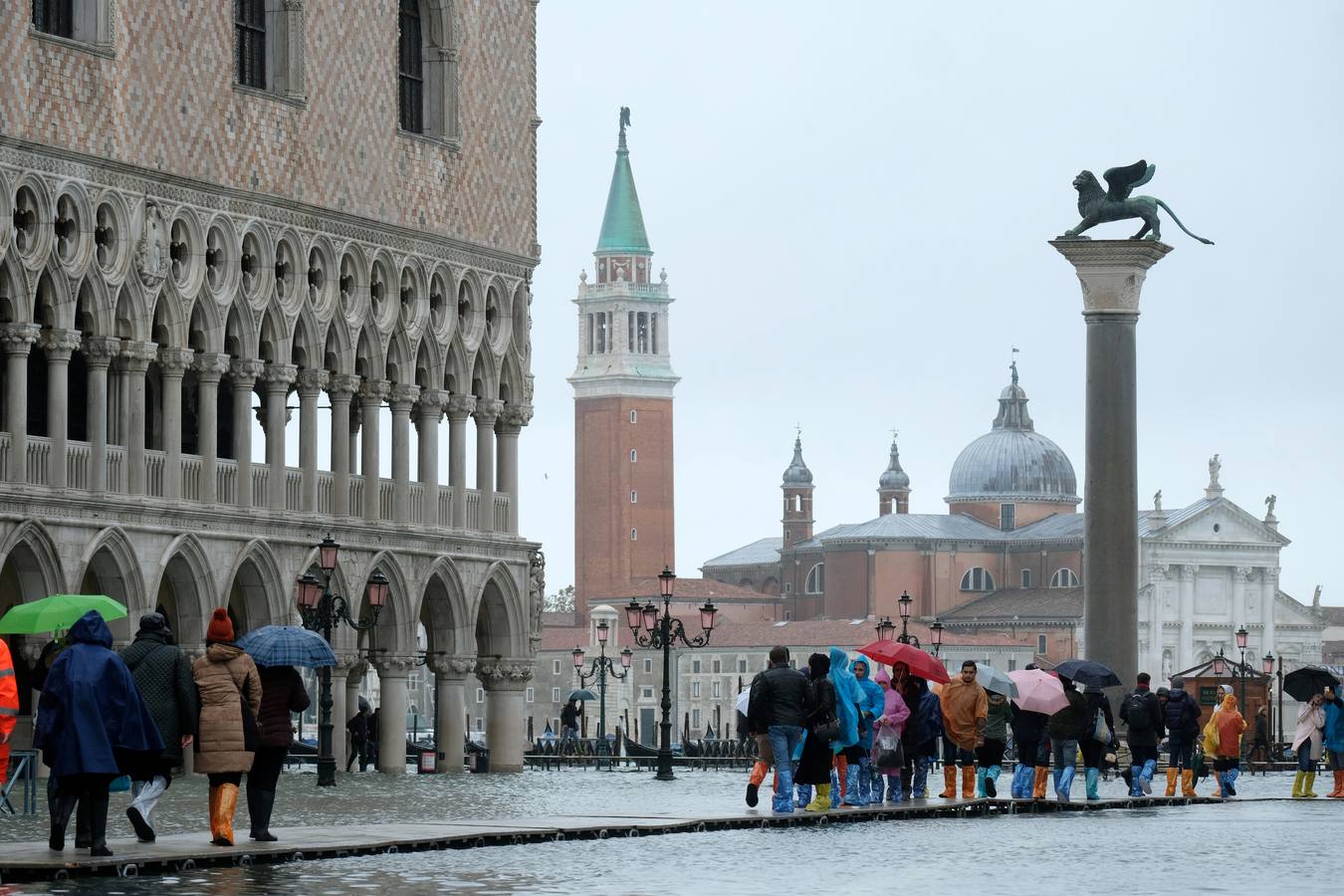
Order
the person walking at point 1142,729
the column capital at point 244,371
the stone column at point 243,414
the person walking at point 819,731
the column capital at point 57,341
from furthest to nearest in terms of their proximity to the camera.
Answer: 1. the column capital at point 244,371
2. the stone column at point 243,414
3. the column capital at point 57,341
4. the person walking at point 1142,729
5. the person walking at point 819,731

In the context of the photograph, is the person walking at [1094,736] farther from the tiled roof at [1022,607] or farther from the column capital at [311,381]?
the tiled roof at [1022,607]

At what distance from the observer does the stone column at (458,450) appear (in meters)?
44.5

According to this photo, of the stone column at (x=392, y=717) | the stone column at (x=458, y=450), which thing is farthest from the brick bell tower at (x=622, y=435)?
the stone column at (x=392, y=717)

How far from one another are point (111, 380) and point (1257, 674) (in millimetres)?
32604

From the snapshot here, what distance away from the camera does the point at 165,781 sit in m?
19.4

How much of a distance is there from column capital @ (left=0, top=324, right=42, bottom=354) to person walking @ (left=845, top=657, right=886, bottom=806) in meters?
13.5

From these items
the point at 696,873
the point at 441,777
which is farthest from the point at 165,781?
the point at 441,777

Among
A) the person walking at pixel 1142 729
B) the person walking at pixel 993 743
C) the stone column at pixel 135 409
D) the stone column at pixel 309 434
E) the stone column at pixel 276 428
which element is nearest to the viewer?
the person walking at pixel 993 743

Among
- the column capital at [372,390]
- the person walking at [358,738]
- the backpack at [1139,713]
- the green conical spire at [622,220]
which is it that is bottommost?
the person walking at [358,738]

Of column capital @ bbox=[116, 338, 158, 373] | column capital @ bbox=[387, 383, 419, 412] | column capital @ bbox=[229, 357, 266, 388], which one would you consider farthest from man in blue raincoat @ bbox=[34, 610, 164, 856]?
column capital @ bbox=[387, 383, 419, 412]

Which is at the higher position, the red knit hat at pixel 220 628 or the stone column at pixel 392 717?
the red knit hat at pixel 220 628

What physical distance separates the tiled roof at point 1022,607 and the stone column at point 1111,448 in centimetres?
10332

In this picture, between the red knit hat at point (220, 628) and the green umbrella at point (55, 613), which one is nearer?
the red knit hat at point (220, 628)

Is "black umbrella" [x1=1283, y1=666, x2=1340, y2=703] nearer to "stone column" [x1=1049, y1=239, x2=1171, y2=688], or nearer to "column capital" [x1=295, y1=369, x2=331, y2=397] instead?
"stone column" [x1=1049, y1=239, x2=1171, y2=688]
